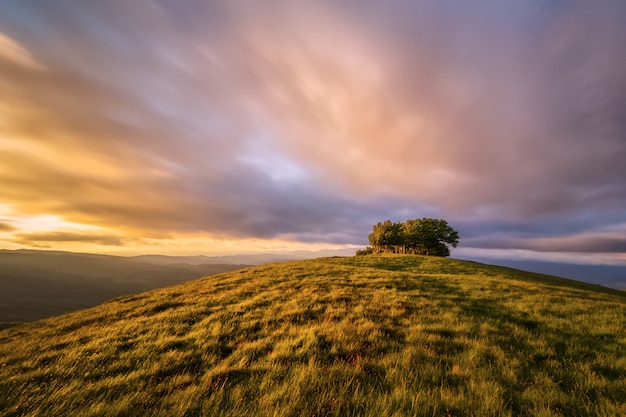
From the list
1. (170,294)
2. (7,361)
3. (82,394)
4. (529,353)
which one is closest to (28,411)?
(82,394)

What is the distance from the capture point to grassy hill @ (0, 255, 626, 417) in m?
5.02

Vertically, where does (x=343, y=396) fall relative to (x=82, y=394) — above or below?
above

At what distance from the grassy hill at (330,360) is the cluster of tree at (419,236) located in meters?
60.7

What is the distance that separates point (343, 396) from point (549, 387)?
4939mm

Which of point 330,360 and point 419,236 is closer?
point 330,360

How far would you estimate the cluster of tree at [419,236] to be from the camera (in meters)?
71.8

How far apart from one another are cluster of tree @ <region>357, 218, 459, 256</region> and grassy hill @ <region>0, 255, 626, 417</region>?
60.7 meters

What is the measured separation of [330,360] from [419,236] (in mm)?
71921

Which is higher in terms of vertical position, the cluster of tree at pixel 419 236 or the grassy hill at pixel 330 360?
the cluster of tree at pixel 419 236

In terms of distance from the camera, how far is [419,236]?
72000mm

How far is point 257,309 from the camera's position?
12398 mm

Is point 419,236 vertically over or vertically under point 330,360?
over

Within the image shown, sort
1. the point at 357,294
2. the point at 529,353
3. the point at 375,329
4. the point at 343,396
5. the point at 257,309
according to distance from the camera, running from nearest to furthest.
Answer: the point at 343,396, the point at 529,353, the point at 375,329, the point at 257,309, the point at 357,294

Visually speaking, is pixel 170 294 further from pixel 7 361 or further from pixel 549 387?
pixel 549 387
